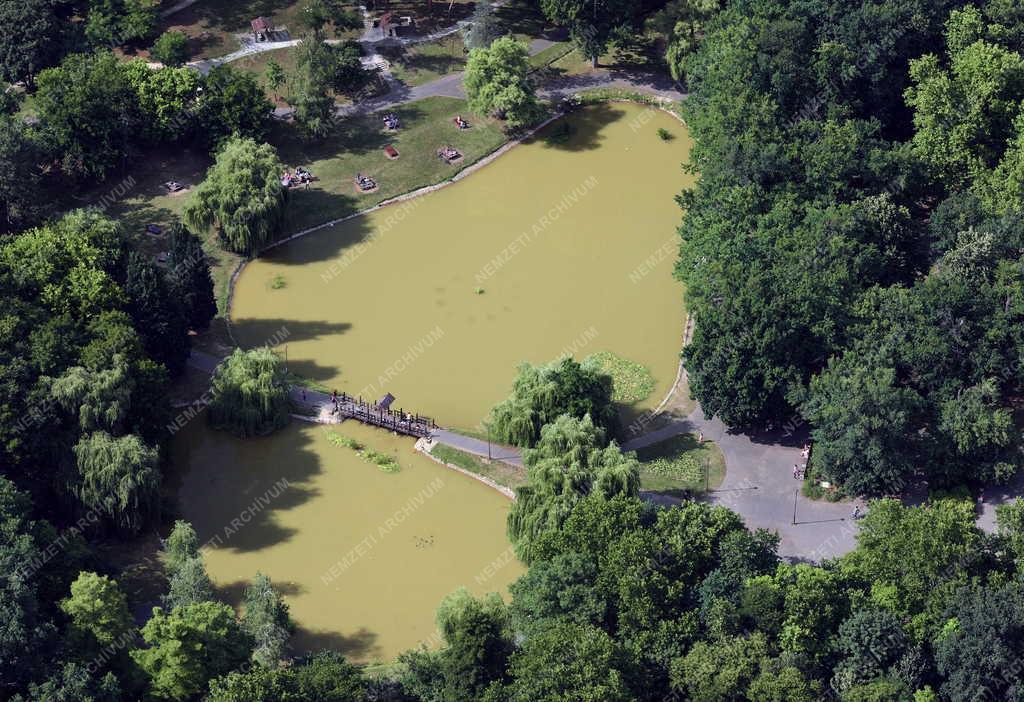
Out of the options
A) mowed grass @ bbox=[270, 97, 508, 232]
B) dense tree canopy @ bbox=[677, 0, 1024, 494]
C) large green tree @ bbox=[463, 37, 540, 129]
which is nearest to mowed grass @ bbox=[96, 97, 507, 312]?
mowed grass @ bbox=[270, 97, 508, 232]

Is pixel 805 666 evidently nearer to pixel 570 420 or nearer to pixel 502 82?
pixel 570 420

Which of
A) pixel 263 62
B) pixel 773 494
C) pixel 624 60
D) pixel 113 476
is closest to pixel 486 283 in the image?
pixel 773 494

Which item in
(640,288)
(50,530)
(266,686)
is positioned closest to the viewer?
(266,686)

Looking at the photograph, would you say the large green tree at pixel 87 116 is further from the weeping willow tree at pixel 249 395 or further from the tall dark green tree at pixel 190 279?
the weeping willow tree at pixel 249 395

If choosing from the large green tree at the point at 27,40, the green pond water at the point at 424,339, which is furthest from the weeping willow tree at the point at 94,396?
the large green tree at the point at 27,40

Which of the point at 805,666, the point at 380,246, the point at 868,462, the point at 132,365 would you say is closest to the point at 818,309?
the point at 868,462

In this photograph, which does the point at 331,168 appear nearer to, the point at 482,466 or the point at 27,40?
the point at 27,40
